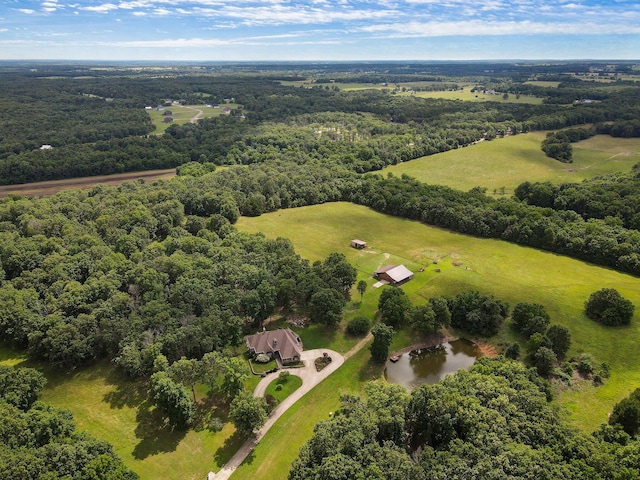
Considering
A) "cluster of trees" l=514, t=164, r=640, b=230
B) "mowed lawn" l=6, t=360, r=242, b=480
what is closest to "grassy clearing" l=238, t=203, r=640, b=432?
"cluster of trees" l=514, t=164, r=640, b=230

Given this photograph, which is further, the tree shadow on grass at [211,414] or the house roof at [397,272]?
the house roof at [397,272]

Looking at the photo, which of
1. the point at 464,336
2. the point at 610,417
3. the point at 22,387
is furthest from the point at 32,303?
the point at 610,417

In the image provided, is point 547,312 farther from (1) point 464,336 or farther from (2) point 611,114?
(2) point 611,114

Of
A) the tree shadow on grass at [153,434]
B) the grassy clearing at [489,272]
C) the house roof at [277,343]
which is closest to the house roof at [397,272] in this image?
the grassy clearing at [489,272]

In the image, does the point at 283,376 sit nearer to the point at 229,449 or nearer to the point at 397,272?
the point at 229,449

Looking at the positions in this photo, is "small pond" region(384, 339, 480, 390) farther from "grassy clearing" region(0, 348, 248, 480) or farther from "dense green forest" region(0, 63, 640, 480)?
"grassy clearing" region(0, 348, 248, 480)

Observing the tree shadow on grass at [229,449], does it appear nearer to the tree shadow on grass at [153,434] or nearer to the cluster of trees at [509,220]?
the tree shadow on grass at [153,434]
